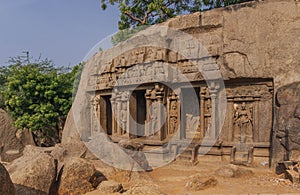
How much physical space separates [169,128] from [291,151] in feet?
14.5

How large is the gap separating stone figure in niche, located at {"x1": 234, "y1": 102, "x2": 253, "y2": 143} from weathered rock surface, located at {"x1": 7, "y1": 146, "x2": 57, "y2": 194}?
611 centimetres

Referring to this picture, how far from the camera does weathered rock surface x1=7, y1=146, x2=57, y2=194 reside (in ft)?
17.2

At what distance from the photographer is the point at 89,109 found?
14.3 metres

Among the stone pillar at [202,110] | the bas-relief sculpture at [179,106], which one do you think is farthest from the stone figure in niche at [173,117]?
the stone pillar at [202,110]

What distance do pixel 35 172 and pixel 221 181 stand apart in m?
4.41

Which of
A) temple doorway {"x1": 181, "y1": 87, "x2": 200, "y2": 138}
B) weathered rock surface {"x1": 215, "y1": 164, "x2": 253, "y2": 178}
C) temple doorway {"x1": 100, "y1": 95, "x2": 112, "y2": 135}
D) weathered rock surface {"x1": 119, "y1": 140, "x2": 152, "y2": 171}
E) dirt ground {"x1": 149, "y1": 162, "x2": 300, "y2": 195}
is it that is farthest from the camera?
temple doorway {"x1": 100, "y1": 95, "x2": 112, "y2": 135}

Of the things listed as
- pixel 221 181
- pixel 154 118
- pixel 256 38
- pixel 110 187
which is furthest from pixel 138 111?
pixel 110 187

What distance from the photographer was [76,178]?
6.10 meters

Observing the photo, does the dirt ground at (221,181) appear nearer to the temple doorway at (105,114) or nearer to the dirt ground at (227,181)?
the dirt ground at (227,181)

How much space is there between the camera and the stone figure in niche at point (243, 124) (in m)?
9.23

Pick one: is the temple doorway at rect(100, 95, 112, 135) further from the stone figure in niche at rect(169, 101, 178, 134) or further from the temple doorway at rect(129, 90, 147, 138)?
the stone figure in niche at rect(169, 101, 178, 134)

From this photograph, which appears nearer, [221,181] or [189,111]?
[221,181]

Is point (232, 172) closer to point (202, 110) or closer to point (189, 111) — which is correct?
point (202, 110)

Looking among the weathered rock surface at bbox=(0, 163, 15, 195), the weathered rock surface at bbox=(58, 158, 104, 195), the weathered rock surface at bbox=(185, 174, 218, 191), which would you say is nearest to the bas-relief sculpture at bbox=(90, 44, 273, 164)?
the weathered rock surface at bbox=(185, 174, 218, 191)
